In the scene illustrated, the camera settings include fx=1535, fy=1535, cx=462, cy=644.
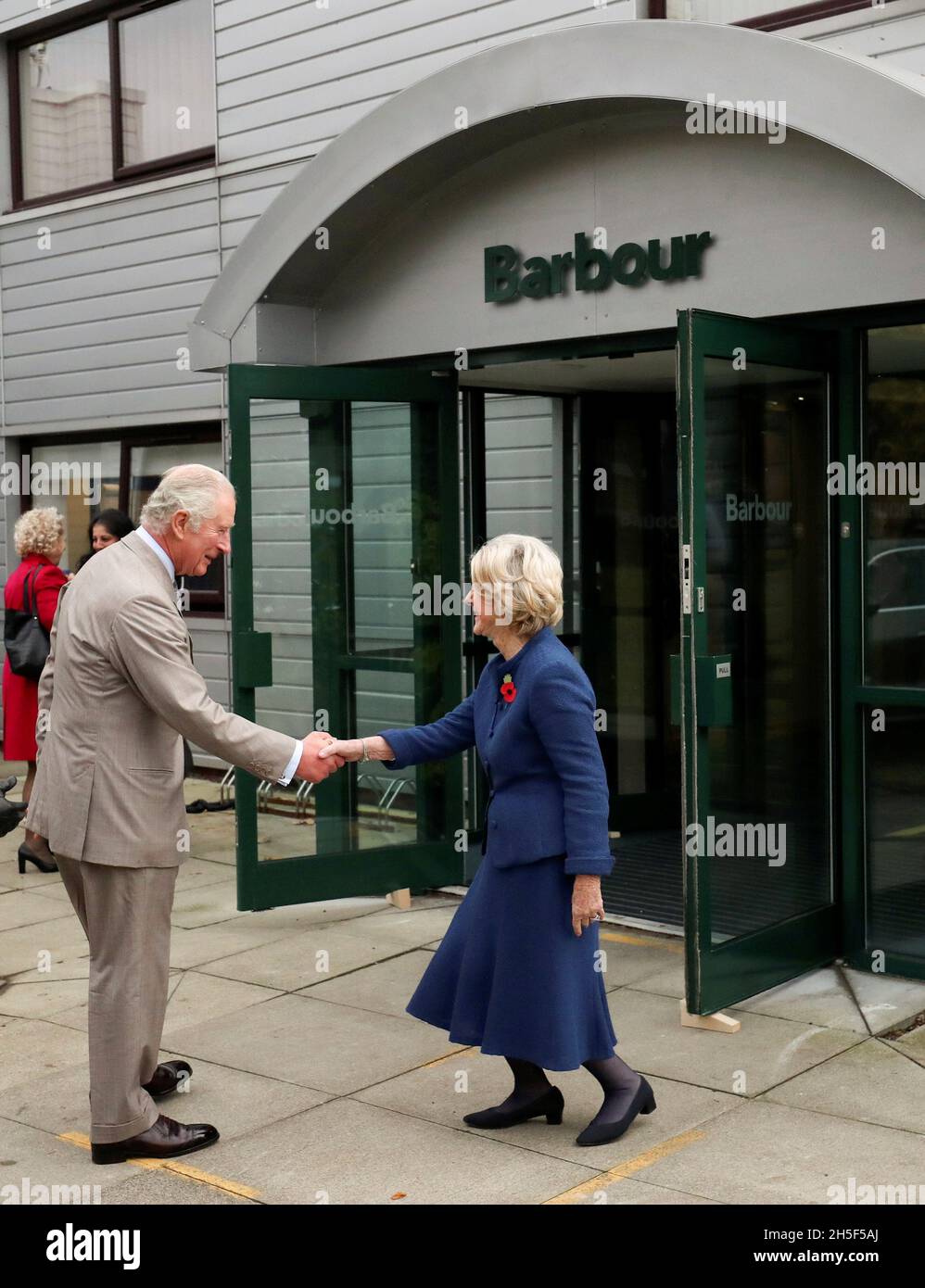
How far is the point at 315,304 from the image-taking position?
7.58 meters

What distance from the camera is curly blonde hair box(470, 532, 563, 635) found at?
438cm

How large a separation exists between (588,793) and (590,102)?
319 cm

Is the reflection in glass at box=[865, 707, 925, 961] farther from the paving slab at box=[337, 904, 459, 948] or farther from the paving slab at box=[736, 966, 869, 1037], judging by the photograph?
the paving slab at box=[337, 904, 459, 948]

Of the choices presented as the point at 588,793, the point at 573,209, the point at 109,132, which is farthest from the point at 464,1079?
the point at 109,132

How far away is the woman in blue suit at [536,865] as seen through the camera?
433cm

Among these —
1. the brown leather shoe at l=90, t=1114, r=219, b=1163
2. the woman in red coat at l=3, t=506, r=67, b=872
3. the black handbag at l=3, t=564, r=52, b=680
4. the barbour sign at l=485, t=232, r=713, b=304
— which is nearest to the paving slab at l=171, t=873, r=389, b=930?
the woman in red coat at l=3, t=506, r=67, b=872

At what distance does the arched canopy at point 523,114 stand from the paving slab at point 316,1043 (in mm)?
3198

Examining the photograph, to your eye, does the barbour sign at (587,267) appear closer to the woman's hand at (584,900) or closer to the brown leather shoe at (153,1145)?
the woman's hand at (584,900)

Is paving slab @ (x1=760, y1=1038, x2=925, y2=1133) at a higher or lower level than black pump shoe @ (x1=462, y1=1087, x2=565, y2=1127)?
lower

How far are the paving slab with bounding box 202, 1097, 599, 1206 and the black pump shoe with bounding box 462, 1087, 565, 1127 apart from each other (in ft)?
0.22

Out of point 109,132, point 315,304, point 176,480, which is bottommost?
point 176,480

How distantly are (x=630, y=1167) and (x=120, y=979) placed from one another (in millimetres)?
1541

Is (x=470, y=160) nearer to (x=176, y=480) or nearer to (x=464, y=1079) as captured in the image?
(x=176, y=480)

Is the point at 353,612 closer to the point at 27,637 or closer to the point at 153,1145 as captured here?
the point at 27,637
